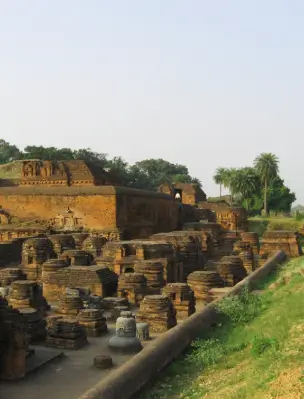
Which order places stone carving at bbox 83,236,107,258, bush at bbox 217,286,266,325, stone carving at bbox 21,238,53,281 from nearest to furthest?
bush at bbox 217,286,266,325
stone carving at bbox 21,238,53,281
stone carving at bbox 83,236,107,258

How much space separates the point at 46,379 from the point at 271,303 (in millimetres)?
4630

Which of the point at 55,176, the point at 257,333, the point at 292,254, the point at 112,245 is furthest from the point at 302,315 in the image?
the point at 55,176

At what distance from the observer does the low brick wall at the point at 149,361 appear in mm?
5000

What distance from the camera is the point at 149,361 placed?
6.02 m

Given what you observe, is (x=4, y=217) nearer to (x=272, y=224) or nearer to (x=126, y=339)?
(x=126, y=339)

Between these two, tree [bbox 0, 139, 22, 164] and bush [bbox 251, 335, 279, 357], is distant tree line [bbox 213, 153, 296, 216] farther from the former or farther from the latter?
bush [bbox 251, 335, 279, 357]

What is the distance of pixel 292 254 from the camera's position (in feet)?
69.5

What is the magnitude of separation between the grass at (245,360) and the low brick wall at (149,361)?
14 cm

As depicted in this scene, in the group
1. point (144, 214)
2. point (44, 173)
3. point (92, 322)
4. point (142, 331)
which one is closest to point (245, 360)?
point (142, 331)

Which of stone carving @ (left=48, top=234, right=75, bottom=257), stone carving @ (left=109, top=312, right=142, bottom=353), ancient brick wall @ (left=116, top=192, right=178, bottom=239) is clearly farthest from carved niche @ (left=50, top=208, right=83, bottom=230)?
stone carving @ (left=109, top=312, right=142, bottom=353)

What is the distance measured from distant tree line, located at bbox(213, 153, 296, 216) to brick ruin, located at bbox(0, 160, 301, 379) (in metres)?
14.9

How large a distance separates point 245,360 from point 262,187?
155ft

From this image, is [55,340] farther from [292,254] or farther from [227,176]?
[227,176]

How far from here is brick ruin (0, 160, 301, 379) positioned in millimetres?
9344
